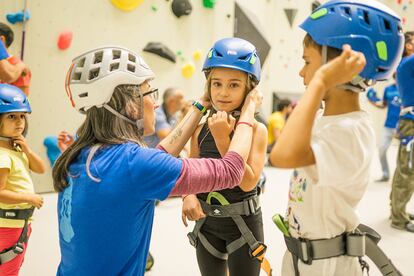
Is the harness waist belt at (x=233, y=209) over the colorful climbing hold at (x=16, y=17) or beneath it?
beneath

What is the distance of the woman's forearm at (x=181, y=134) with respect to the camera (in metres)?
1.88

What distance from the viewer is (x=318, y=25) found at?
1.33 meters

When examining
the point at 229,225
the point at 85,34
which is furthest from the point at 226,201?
the point at 85,34

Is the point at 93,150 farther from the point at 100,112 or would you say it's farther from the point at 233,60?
the point at 233,60

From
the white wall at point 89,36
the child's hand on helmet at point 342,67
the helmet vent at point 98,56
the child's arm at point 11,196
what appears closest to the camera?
the child's hand on helmet at point 342,67

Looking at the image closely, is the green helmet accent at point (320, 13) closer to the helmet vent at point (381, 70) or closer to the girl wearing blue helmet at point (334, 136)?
the girl wearing blue helmet at point (334, 136)

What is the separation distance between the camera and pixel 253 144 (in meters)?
→ 1.82

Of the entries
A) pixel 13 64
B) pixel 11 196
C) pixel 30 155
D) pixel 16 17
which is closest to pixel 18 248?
pixel 11 196

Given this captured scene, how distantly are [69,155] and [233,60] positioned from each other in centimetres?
91

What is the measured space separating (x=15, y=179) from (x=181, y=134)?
1.05 m

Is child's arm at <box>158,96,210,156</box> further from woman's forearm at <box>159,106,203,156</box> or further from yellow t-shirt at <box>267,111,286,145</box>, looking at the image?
yellow t-shirt at <box>267,111,286,145</box>

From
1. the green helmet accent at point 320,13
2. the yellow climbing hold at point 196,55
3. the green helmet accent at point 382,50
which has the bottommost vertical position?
the yellow climbing hold at point 196,55

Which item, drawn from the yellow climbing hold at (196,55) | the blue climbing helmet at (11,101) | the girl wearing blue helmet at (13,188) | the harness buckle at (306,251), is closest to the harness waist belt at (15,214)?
the girl wearing blue helmet at (13,188)

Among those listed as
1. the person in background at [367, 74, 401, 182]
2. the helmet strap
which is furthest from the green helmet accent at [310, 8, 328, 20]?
the person in background at [367, 74, 401, 182]
